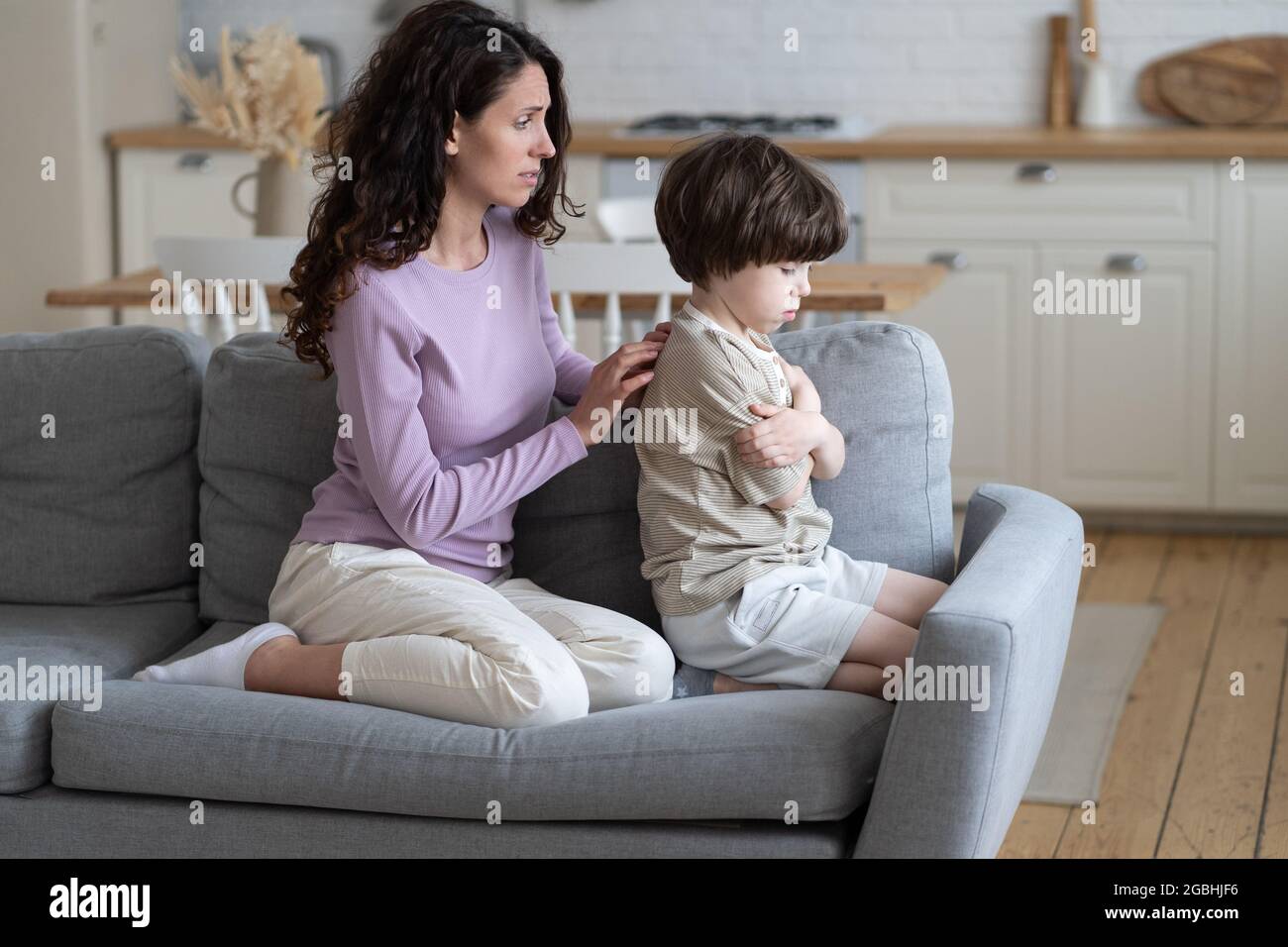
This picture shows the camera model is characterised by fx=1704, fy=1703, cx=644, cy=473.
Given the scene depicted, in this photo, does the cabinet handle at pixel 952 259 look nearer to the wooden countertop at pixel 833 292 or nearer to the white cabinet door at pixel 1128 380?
the white cabinet door at pixel 1128 380

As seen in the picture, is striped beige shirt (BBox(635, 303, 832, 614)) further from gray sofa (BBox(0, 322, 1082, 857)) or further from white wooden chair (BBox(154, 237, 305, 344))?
white wooden chair (BBox(154, 237, 305, 344))

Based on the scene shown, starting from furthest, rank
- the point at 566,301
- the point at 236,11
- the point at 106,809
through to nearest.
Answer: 1. the point at 236,11
2. the point at 566,301
3. the point at 106,809

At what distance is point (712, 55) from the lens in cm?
503

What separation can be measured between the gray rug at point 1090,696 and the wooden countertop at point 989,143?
3.85 ft

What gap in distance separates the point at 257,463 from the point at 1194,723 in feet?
5.67

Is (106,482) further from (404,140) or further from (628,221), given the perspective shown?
(628,221)

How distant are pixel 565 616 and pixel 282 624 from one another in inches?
14.6

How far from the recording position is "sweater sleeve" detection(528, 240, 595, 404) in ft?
7.67

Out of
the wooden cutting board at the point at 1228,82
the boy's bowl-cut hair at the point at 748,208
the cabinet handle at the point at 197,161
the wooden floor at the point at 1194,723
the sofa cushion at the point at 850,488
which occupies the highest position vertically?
the wooden cutting board at the point at 1228,82

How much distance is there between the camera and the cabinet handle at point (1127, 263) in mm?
4285

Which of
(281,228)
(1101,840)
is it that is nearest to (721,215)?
(1101,840)

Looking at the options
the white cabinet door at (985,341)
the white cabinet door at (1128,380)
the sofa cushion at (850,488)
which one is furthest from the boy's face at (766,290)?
Answer: the white cabinet door at (1128,380)

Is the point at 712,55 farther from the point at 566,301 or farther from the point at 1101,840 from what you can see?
the point at 1101,840

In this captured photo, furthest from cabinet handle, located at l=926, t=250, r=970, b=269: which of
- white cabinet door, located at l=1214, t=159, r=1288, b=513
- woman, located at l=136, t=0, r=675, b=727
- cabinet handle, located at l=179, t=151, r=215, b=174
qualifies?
woman, located at l=136, t=0, r=675, b=727
